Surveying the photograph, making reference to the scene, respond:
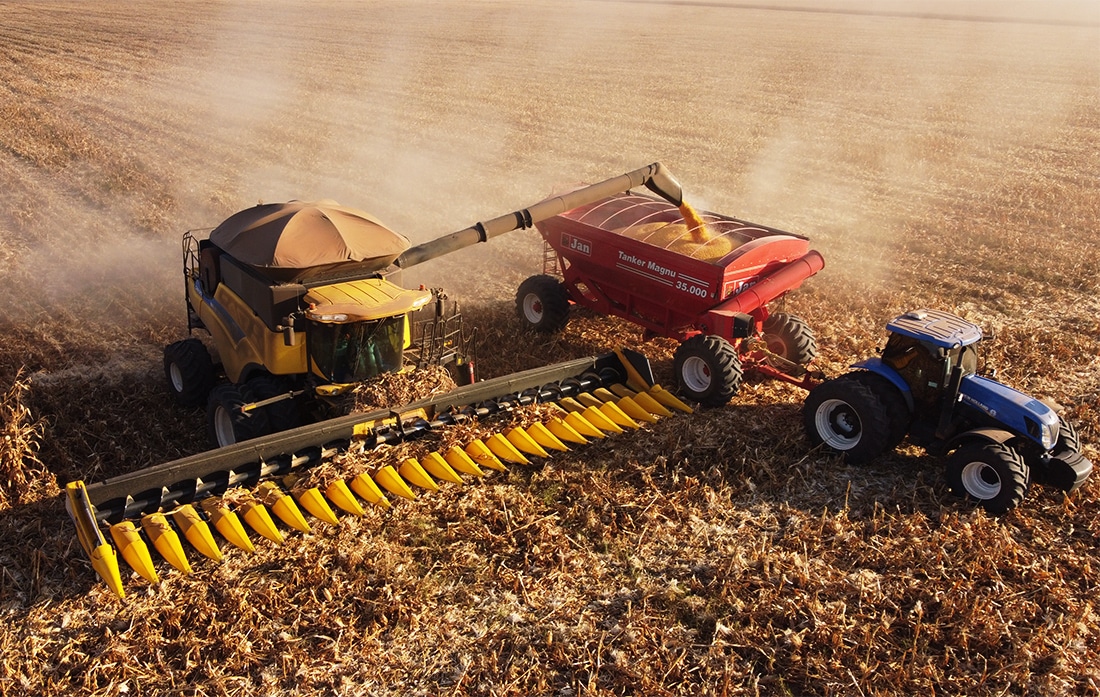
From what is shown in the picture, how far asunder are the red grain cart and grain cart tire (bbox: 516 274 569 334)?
0.01 metres

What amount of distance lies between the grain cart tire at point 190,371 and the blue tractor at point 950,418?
5.79 m

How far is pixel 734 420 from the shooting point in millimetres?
8930

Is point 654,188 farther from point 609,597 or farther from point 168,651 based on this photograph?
Result: point 168,651

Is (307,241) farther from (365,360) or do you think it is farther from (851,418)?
(851,418)

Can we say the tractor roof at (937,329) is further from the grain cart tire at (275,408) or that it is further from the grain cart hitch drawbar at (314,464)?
the grain cart tire at (275,408)

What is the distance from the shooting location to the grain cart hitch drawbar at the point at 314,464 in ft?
20.4

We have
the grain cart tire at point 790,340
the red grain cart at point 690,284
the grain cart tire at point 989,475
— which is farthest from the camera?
the grain cart tire at point 790,340

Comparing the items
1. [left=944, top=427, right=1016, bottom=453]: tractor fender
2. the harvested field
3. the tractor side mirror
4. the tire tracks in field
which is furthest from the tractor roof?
the tire tracks in field

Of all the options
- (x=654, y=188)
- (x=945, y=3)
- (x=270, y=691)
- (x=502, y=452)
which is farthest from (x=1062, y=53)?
(x=270, y=691)

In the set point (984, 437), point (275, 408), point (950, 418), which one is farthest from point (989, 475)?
point (275, 408)

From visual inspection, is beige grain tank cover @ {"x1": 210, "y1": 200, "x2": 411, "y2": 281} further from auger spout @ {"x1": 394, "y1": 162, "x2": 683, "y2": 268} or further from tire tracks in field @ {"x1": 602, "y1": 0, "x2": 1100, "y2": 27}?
tire tracks in field @ {"x1": 602, "y1": 0, "x2": 1100, "y2": 27}

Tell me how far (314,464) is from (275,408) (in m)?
0.78

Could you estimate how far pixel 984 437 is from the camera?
724 centimetres

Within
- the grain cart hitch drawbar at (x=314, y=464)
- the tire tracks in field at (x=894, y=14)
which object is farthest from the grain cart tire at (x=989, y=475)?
the tire tracks in field at (x=894, y=14)
